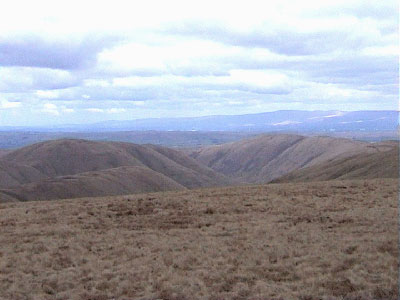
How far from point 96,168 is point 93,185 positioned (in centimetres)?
6637

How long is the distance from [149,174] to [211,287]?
104149 millimetres

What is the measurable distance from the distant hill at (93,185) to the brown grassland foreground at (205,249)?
156ft

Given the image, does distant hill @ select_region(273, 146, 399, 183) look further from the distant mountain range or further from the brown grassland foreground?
the brown grassland foreground

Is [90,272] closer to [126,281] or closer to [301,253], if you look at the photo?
[126,281]

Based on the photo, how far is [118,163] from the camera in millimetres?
163375

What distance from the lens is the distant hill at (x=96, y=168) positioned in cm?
9762

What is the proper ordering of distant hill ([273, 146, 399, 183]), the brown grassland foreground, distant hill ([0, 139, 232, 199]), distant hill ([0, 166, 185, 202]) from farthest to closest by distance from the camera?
distant hill ([0, 139, 232, 199]) < distant hill ([0, 166, 185, 202]) < distant hill ([273, 146, 399, 183]) < the brown grassland foreground

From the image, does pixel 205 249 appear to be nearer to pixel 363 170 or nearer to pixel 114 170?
pixel 363 170

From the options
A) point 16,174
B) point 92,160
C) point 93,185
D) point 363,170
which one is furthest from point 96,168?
point 363,170

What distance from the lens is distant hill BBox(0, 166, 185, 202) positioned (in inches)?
3181

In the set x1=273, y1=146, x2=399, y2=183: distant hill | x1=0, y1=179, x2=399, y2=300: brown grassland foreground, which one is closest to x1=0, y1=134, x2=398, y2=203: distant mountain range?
x1=273, y1=146, x2=399, y2=183: distant hill

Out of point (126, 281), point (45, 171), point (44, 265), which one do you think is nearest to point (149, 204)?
point (44, 265)

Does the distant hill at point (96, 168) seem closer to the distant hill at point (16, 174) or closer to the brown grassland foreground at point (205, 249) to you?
the distant hill at point (16, 174)

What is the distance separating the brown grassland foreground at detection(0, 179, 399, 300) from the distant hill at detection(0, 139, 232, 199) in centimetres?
6295
